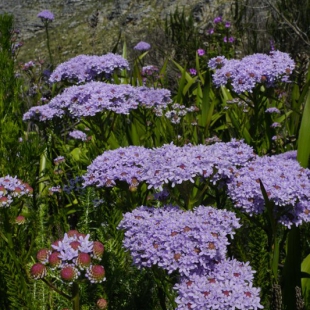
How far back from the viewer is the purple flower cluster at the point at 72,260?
137 cm

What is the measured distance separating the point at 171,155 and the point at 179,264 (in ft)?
1.49

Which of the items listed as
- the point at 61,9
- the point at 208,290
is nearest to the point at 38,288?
the point at 208,290

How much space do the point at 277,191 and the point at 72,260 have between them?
0.75 m

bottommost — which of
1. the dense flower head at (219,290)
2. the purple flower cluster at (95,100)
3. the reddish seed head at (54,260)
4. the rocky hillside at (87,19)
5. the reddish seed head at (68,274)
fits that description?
the rocky hillside at (87,19)

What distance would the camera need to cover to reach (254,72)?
2.77 metres

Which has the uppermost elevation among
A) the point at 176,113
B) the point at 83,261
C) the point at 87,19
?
the point at 83,261

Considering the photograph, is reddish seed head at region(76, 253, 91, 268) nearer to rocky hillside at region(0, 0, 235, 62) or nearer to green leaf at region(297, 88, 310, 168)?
green leaf at region(297, 88, 310, 168)

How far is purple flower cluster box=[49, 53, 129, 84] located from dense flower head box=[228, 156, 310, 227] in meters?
1.55

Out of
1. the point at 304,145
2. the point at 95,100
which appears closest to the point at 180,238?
the point at 304,145

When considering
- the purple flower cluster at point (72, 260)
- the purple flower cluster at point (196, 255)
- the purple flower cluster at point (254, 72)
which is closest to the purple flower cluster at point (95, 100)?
the purple flower cluster at point (254, 72)

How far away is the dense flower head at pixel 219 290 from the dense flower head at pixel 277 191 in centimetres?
34

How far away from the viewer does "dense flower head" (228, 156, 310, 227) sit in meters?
1.75

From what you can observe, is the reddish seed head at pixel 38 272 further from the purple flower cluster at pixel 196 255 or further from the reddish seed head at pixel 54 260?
the purple flower cluster at pixel 196 255

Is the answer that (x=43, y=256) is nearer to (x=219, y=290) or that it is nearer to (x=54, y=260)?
(x=54, y=260)
